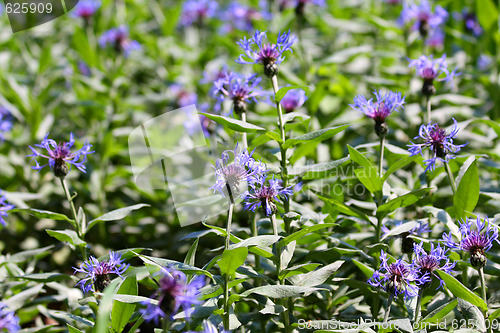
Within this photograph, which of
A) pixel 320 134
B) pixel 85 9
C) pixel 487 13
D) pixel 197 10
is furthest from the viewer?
pixel 197 10

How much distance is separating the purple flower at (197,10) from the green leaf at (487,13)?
212cm

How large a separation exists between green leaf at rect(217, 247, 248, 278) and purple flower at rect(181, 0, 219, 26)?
3200 millimetres

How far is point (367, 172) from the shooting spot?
1.88 m

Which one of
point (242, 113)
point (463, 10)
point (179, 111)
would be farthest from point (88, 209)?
point (463, 10)

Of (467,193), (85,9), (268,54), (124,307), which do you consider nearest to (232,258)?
(124,307)

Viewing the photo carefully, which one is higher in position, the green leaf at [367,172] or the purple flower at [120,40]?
the purple flower at [120,40]

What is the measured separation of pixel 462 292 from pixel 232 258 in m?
0.75

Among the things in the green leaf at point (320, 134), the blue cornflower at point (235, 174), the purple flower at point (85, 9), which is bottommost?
the blue cornflower at point (235, 174)

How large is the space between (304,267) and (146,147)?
1.83 metres

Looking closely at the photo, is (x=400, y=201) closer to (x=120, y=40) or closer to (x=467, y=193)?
(x=467, y=193)

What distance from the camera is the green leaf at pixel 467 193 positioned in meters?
1.90

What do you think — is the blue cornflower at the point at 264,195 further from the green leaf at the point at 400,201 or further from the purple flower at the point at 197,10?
the purple flower at the point at 197,10

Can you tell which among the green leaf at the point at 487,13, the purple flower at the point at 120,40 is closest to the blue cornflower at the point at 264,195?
the green leaf at the point at 487,13

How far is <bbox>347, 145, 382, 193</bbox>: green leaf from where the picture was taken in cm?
184
